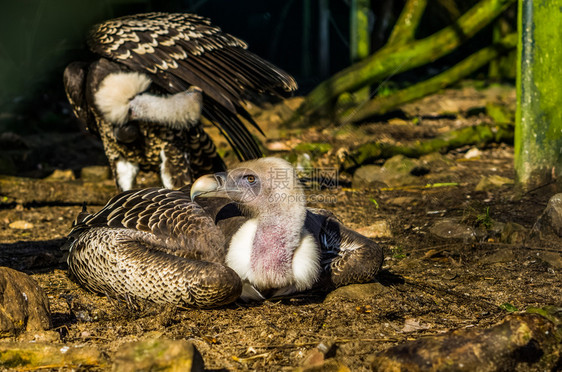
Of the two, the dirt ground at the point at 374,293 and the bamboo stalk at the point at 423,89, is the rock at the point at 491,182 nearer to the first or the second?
the dirt ground at the point at 374,293

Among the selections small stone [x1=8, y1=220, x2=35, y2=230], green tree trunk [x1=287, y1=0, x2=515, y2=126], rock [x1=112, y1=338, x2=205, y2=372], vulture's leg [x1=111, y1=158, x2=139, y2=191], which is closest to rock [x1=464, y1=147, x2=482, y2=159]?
green tree trunk [x1=287, y1=0, x2=515, y2=126]

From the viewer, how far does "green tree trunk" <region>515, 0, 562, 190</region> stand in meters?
5.04

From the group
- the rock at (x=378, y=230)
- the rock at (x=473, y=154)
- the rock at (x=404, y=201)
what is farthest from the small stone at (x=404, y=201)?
the rock at (x=473, y=154)

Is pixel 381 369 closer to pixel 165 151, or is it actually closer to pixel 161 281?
pixel 161 281

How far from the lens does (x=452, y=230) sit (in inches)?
187

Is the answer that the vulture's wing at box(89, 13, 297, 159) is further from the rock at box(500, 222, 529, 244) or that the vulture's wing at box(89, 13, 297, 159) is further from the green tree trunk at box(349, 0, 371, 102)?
the green tree trunk at box(349, 0, 371, 102)

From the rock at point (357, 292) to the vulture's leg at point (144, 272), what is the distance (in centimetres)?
60

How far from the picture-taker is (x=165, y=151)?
560 cm

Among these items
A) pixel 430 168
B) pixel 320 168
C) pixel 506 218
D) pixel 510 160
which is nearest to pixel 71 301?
pixel 506 218

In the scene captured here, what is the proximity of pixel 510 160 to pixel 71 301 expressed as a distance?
491 centimetres

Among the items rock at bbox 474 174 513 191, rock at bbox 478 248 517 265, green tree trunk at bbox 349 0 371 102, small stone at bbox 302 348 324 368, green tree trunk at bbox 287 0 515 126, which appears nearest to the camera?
small stone at bbox 302 348 324 368

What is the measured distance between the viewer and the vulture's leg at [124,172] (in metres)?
5.76

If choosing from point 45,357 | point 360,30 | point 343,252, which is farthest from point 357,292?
point 360,30

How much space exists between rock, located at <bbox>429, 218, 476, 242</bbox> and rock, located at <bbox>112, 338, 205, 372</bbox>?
2525 millimetres
